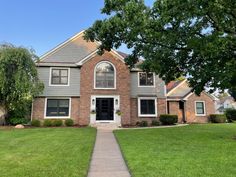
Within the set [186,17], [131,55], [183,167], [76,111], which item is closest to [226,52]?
[186,17]

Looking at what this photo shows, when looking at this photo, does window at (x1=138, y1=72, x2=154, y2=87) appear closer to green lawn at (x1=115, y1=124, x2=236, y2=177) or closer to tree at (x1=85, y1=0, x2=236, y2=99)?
tree at (x1=85, y1=0, x2=236, y2=99)

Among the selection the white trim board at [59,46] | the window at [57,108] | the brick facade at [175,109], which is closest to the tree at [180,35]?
the window at [57,108]

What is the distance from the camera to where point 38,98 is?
23.6m

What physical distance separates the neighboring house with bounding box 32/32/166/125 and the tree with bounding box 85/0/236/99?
9.27 metres

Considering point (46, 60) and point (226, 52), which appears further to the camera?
point (46, 60)

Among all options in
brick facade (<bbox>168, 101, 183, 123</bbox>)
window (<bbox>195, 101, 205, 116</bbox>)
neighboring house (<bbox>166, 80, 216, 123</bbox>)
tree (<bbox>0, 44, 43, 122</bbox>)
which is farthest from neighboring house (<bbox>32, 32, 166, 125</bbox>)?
window (<bbox>195, 101, 205, 116</bbox>)

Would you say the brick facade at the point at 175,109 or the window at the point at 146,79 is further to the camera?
the brick facade at the point at 175,109

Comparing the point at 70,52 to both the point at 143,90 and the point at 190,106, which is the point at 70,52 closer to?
the point at 143,90

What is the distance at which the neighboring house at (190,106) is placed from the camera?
28.2 metres

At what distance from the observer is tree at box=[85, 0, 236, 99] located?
11.3 metres

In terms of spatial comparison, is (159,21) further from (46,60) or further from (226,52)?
(46,60)

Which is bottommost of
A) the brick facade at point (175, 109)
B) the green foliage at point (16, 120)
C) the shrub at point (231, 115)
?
the green foliage at point (16, 120)

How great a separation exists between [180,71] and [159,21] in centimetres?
406

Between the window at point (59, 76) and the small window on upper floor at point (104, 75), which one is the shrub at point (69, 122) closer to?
the window at point (59, 76)
